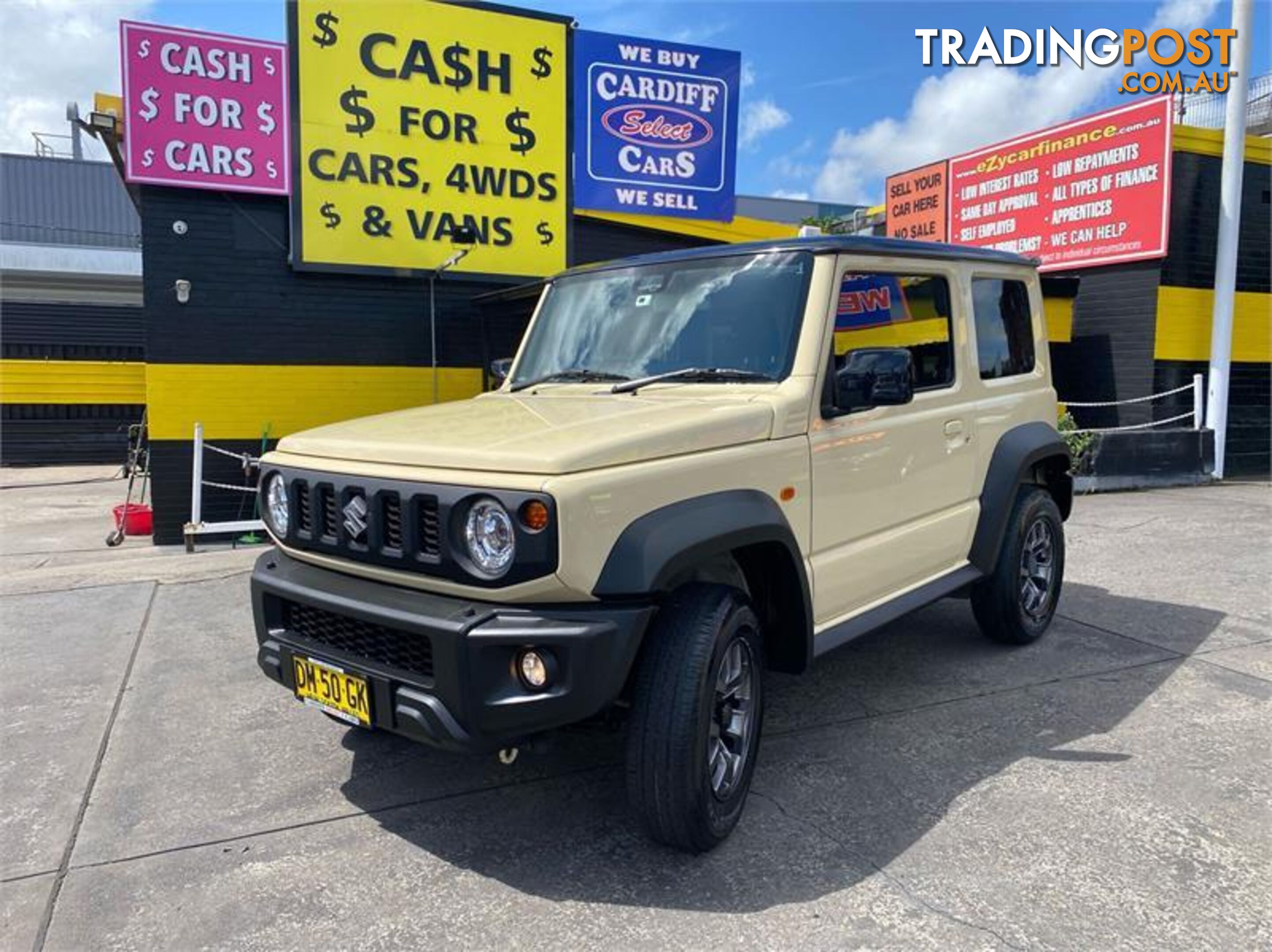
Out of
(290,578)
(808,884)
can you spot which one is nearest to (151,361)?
(290,578)

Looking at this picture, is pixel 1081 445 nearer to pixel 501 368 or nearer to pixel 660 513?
pixel 501 368

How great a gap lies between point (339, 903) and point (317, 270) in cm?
750

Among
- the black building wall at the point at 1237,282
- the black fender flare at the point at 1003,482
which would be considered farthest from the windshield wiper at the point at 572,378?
the black building wall at the point at 1237,282

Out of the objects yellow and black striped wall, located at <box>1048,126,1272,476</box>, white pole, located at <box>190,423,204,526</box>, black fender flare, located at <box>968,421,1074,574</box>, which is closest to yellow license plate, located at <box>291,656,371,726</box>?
black fender flare, located at <box>968,421,1074,574</box>

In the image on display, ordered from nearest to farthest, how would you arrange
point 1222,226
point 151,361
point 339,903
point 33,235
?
1. point 339,903
2. point 151,361
3. point 1222,226
4. point 33,235

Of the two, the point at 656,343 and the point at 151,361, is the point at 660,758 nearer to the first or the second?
the point at 656,343

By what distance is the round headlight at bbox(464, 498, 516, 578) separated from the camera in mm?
2484

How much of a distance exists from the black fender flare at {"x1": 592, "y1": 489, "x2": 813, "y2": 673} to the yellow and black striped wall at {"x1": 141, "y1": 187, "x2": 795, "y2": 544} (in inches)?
234

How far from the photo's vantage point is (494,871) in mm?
2814

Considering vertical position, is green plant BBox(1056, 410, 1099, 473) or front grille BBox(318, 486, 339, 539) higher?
front grille BBox(318, 486, 339, 539)

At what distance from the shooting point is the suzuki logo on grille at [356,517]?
282cm

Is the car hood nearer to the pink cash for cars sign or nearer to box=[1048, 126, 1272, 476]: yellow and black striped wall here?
the pink cash for cars sign

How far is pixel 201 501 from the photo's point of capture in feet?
28.7

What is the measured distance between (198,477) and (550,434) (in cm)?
687
